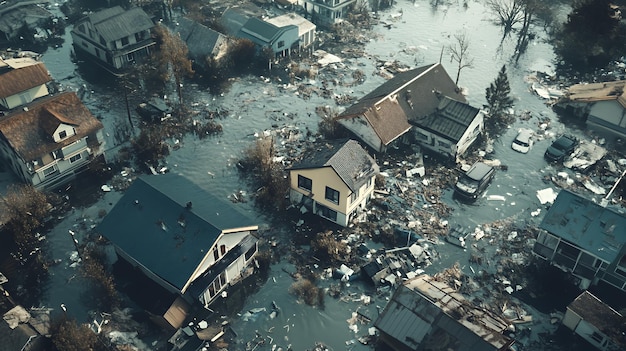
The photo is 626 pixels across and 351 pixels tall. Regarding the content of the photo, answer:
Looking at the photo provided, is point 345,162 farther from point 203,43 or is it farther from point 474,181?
point 203,43

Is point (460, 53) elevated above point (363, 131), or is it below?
below

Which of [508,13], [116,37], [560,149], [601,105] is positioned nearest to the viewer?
[560,149]

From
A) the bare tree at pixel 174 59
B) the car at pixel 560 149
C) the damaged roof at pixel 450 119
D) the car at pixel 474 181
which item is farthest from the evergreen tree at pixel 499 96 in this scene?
the bare tree at pixel 174 59

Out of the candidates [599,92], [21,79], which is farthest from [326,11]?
[21,79]

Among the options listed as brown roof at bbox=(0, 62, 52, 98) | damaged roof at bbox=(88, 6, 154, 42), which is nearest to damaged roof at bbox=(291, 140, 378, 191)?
brown roof at bbox=(0, 62, 52, 98)

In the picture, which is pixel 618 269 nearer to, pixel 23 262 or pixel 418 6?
pixel 23 262

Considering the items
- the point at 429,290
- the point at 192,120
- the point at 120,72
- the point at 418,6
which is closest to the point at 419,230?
the point at 429,290
